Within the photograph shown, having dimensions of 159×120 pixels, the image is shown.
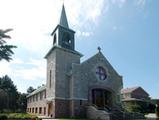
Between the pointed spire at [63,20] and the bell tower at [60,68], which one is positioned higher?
the pointed spire at [63,20]

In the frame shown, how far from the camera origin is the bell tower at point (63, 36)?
31998mm

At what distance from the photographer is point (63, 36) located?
3272 centimetres

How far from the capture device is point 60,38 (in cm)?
3195

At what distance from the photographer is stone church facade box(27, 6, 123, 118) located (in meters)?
29.2

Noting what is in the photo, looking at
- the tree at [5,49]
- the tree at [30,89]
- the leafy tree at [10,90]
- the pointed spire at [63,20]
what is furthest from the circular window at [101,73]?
the tree at [30,89]

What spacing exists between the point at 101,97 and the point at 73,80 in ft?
20.0

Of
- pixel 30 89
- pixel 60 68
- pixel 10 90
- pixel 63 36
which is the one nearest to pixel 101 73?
pixel 60 68

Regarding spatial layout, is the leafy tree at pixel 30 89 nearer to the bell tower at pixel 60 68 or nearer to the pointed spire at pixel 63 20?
the bell tower at pixel 60 68

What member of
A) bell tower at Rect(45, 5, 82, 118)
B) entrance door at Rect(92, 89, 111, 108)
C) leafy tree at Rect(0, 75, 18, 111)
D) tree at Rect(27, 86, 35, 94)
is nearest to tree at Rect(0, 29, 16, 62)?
bell tower at Rect(45, 5, 82, 118)

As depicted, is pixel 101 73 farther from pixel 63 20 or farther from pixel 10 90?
pixel 10 90

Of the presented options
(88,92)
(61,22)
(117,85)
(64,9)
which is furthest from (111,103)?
(64,9)

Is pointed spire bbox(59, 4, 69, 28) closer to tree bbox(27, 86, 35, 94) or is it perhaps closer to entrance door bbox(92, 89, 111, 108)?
entrance door bbox(92, 89, 111, 108)

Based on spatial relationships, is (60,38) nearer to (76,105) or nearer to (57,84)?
(57,84)

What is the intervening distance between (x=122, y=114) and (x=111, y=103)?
5902 mm
